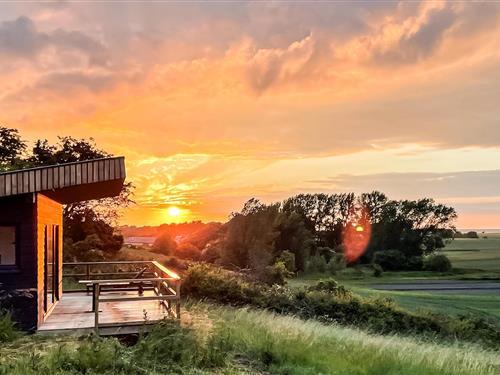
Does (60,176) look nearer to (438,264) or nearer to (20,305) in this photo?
(20,305)

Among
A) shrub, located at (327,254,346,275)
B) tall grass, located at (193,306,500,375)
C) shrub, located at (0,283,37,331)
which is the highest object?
shrub, located at (0,283,37,331)

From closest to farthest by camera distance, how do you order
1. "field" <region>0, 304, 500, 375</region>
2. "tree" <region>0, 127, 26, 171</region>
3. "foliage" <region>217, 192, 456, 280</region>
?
"field" <region>0, 304, 500, 375</region>, "tree" <region>0, 127, 26, 171</region>, "foliage" <region>217, 192, 456, 280</region>

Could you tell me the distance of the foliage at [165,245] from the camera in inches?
1721

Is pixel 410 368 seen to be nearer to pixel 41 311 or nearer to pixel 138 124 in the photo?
pixel 41 311

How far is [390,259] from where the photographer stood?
217 feet

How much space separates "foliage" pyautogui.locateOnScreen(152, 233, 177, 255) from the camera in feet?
143

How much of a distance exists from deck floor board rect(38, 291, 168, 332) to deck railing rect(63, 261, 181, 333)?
224 millimetres

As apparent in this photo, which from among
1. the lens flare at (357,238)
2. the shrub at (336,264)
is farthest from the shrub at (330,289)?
the lens flare at (357,238)

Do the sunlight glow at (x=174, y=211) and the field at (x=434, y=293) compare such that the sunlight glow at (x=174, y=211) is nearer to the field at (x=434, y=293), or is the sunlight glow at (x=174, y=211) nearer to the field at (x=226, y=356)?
the field at (x=434, y=293)

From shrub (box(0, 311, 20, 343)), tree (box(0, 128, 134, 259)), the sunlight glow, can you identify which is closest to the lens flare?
the sunlight glow

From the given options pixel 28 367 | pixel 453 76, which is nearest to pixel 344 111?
pixel 453 76

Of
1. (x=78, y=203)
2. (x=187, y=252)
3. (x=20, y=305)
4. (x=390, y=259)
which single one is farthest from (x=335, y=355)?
(x=390, y=259)

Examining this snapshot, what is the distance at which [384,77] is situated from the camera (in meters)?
17.7

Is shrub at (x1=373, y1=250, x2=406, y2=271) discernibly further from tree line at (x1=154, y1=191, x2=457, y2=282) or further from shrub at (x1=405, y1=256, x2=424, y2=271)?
shrub at (x1=405, y1=256, x2=424, y2=271)
